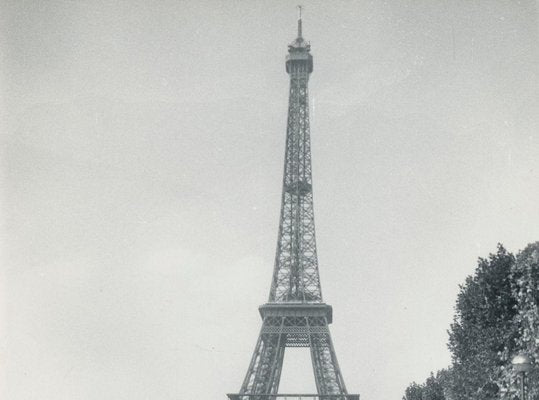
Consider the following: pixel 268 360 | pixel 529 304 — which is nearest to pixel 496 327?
pixel 529 304

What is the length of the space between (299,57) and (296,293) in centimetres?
2714

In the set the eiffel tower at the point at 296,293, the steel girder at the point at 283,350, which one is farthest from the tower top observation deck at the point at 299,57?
the steel girder at the point at 283,350

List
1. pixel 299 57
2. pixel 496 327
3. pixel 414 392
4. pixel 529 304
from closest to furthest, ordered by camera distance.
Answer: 1. pixel 529 304
2. pixel 496 327
3. pixel 414 392
4. pixel 299 57

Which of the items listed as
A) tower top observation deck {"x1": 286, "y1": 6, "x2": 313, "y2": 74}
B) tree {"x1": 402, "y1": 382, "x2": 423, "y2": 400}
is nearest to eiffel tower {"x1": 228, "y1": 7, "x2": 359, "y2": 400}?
tower top observation deck {"x1": 286, "y1": 6, "x2": 313, "y2": 74}

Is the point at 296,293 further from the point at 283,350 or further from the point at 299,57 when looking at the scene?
the point at 299,57

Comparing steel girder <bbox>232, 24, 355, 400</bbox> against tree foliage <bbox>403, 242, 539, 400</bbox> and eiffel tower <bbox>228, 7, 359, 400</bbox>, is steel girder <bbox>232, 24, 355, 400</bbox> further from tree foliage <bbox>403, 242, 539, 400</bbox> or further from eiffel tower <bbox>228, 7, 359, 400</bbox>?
tree foliage <bbox>403, 242, 539, 400</bbox>

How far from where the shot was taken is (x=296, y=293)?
261ft

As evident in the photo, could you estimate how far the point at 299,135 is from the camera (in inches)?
3374

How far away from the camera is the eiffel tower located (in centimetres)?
7256

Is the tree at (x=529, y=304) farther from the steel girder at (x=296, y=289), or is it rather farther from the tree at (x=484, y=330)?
the steel girder at (x=296, y=289)

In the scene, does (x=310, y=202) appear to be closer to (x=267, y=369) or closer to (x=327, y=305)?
(x=327, y=305)

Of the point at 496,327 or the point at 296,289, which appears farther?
the point at 296,289

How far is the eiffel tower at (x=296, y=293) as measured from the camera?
72.6 m

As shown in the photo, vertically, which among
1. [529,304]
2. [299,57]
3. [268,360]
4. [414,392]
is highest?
[299,57]
